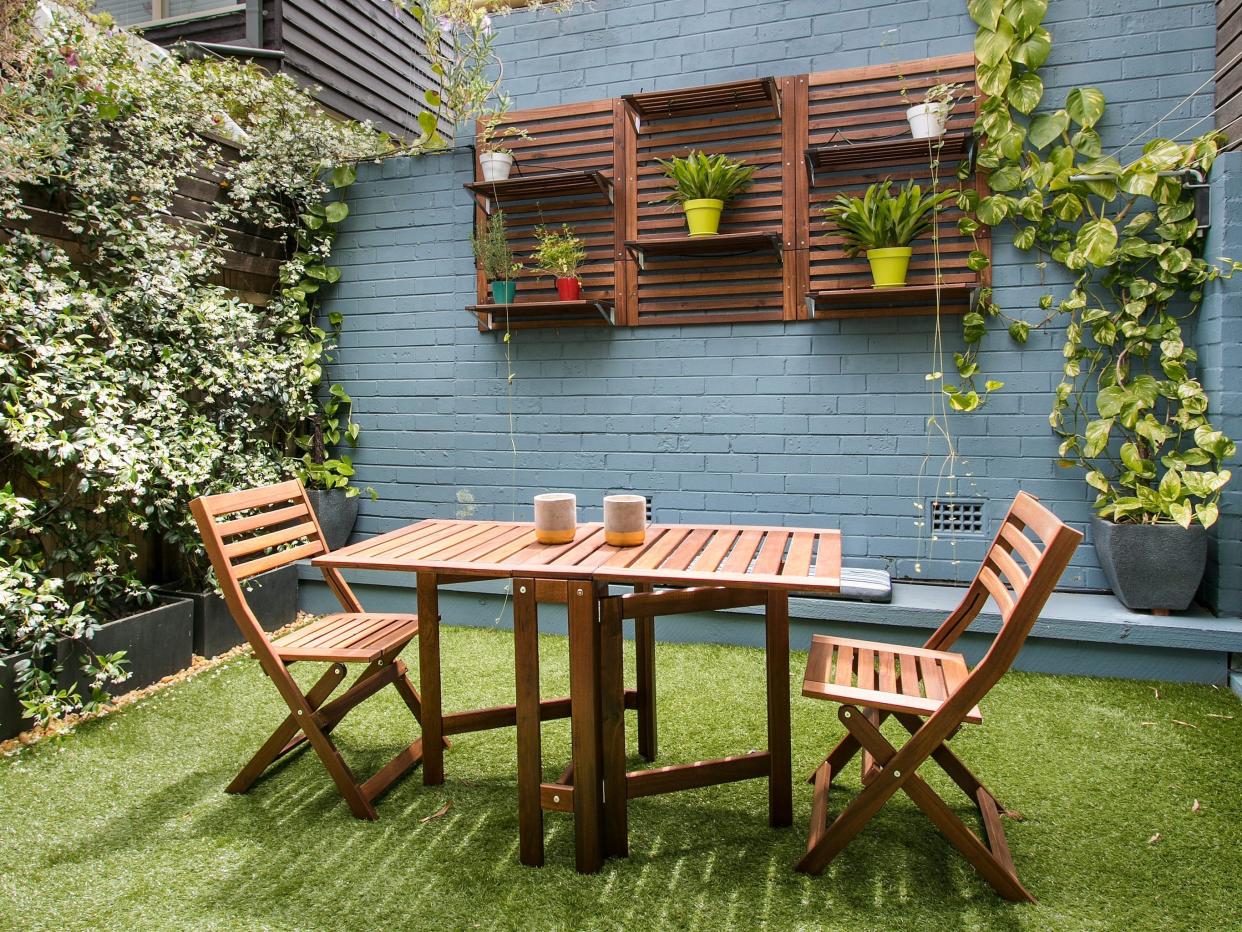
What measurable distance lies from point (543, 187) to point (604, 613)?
9.32 ft

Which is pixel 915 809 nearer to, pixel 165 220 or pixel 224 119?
pixel 165 220

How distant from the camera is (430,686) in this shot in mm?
2520

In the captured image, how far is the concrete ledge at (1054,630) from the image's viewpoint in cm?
329

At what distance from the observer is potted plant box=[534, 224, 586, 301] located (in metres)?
4.26

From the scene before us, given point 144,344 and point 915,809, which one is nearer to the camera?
point 915,809

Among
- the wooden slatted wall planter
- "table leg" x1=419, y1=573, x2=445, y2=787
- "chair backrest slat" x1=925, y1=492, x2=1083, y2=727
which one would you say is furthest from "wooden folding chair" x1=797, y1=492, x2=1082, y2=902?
the wooden slatted wall planter

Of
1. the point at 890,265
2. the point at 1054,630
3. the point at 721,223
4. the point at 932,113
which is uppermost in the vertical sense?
the point at 932,113

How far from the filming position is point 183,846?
2238mm

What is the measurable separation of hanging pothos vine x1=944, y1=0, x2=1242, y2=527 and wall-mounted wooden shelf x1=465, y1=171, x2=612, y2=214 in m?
1.72

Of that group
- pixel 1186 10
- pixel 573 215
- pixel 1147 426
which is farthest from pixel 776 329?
pixel 1186 10

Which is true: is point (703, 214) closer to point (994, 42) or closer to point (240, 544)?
point (994, 42)

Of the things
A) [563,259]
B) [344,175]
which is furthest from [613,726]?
[344,175]

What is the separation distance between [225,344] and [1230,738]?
14.0 ft

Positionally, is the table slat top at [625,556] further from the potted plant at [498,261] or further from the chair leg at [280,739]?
the potted plant at [498,261]
